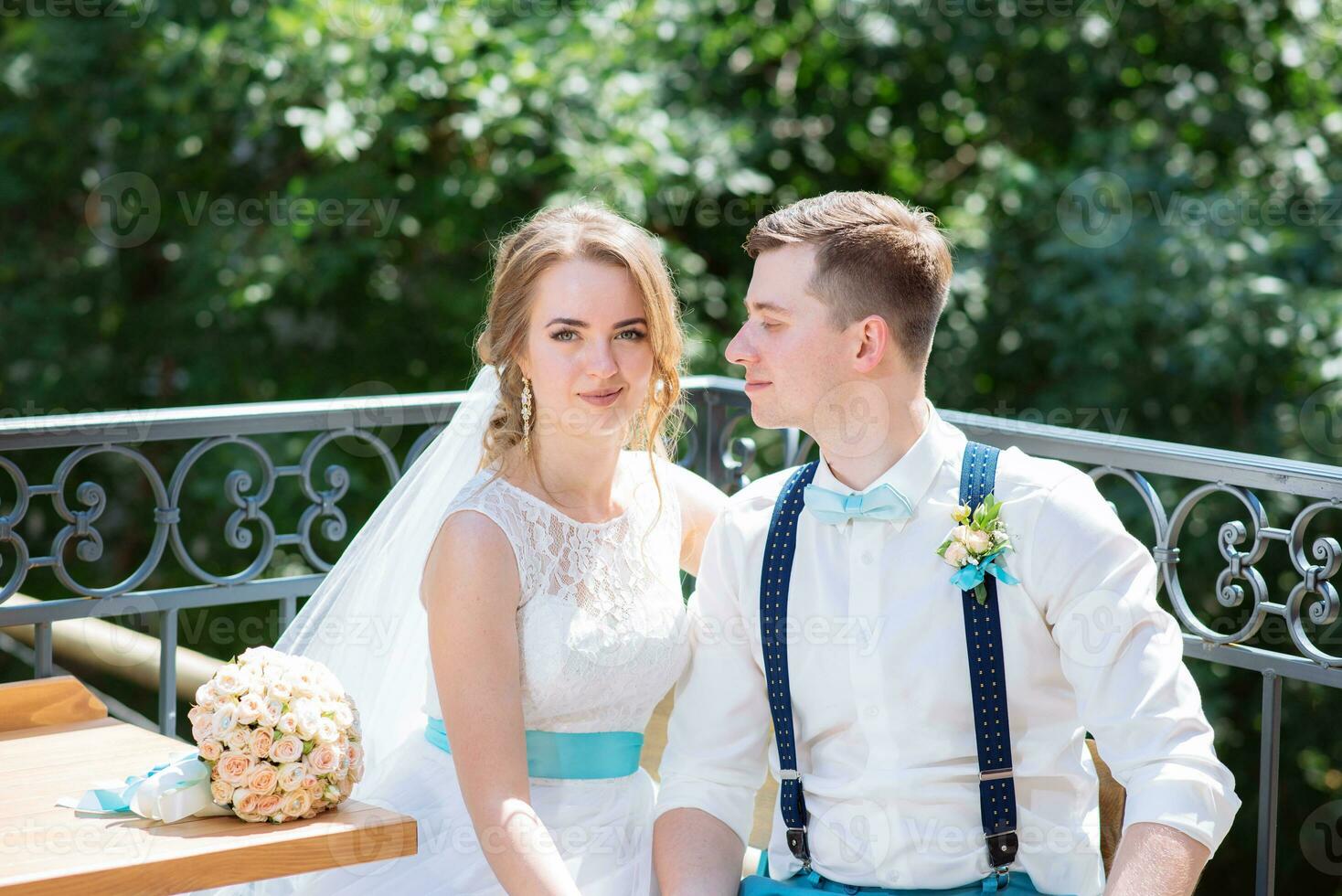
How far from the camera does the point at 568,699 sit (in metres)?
2.62

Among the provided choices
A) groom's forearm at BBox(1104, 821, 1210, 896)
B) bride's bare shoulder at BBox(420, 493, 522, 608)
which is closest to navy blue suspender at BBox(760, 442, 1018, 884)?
groom's forearm at BBox(1104, 821, 1210, 896)

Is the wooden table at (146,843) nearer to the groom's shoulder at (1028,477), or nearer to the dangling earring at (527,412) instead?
the dangling earring at (527,412)

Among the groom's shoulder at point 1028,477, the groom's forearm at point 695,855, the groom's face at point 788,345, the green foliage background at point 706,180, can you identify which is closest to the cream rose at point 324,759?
the groom's forearm at point 695,855

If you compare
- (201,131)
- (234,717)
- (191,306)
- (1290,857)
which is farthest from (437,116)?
(1290,857)

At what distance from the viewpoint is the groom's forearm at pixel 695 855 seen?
7.85 ft

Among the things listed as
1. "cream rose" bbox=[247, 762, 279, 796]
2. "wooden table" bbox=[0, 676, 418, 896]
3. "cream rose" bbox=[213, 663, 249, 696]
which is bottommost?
"wooden table" bbox=[0, 676, 418, 896]

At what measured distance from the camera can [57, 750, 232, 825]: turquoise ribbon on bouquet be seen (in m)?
2.31

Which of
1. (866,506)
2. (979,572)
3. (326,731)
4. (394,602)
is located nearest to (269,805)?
(326,731)

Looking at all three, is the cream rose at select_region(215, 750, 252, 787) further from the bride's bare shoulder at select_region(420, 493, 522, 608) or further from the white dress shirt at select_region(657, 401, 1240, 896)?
the white dress shirt at select_region(657, 401, 1240, 896)

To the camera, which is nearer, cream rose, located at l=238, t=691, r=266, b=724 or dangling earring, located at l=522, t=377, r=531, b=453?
cream rose, located at l=238, t=691, r=266, b=724

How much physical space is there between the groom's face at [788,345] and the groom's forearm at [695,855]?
689mm

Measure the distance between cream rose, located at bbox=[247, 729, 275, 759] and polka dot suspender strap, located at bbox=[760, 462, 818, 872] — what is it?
82 cm

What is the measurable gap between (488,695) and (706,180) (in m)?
4.28

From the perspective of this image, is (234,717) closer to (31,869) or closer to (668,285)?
(31,869)
